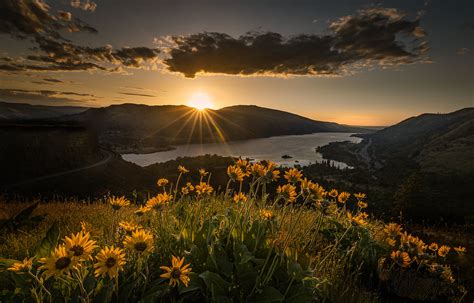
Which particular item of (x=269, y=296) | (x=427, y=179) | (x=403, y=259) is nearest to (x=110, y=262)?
(x=269, y=296)

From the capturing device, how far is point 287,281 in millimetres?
2895

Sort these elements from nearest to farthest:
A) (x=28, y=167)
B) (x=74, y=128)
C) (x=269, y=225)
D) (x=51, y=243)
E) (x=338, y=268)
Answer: (x=51, y=243) → (x=269, y=225) → (x=338, y=268) → (x=28, y=167) → (x=74, y=128)

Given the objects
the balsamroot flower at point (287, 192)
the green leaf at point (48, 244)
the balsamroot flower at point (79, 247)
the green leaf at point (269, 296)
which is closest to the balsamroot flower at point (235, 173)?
the balsamroot flower at point (287, 192)

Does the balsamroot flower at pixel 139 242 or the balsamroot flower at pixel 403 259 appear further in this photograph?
the balsamroot flower at pixel 403 259

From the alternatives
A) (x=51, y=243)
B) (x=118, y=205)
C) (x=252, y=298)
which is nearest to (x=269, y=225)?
(x=252, y=298)

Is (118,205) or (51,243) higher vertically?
(118,205)

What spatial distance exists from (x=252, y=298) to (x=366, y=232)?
270 centimetres

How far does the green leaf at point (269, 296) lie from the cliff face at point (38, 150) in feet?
105

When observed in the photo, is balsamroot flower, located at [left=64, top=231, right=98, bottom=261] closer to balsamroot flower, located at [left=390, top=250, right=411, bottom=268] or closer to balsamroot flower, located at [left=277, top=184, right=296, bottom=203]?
balsamroot flower, located at [left=277, top=184, right=296, bottom=203]

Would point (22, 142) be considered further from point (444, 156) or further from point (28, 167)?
point (444, 156)

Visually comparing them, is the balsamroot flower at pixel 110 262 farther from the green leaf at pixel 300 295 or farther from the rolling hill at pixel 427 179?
the rolling hill at pixel 427 179

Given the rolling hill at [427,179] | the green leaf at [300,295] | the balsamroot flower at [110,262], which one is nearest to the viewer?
the balsamroot flower at [110,262]

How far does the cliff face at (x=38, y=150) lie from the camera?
93.4 ft

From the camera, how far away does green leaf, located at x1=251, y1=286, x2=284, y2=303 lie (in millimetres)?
2576
